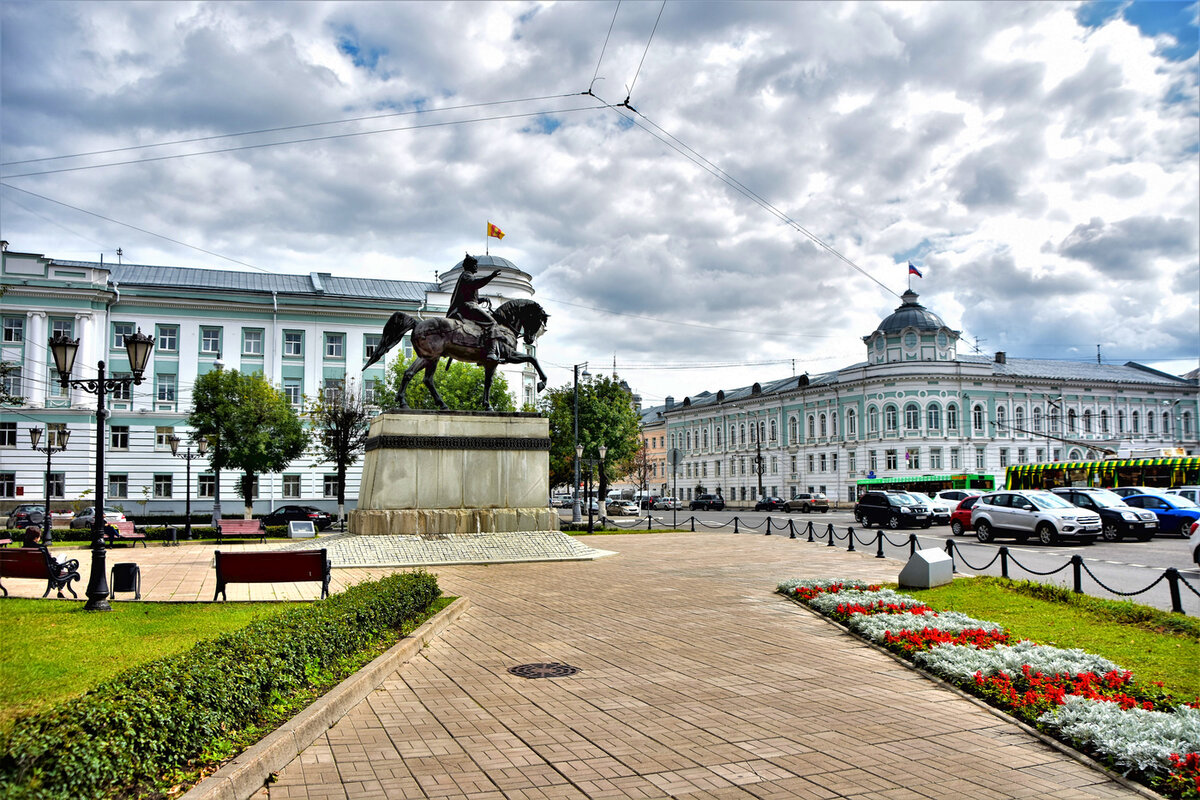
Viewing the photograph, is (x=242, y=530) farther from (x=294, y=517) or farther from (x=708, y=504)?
(x=708, y=504)

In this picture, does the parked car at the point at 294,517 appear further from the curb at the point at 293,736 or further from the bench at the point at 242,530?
the curb at the point at 293,736

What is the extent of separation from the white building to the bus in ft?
106

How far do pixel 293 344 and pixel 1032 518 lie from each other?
144 feet

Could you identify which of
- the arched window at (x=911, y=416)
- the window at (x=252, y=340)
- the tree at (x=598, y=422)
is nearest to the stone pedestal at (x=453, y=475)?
the tree at (x=598, y=422)

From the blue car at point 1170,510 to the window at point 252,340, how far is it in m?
47.1

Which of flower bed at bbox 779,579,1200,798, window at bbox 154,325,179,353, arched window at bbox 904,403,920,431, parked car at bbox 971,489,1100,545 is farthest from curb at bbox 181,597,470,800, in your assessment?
arched window at bbox 904,403,920,431

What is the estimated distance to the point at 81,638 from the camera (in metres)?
9.23


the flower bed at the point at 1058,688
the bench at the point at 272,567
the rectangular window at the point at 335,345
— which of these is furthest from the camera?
the rectangular window at the point at 335,345

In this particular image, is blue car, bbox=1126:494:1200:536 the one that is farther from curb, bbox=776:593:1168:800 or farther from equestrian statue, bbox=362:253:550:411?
curb, bbox=776:593:1168:800

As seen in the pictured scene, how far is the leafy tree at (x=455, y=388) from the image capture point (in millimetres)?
47188

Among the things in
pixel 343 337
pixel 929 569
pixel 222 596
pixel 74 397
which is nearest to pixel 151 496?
pixel 74 397

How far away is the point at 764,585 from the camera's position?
15.9 metres

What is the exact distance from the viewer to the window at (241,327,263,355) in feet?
175

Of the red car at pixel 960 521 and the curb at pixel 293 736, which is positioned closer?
the curb at pixel 293 736
